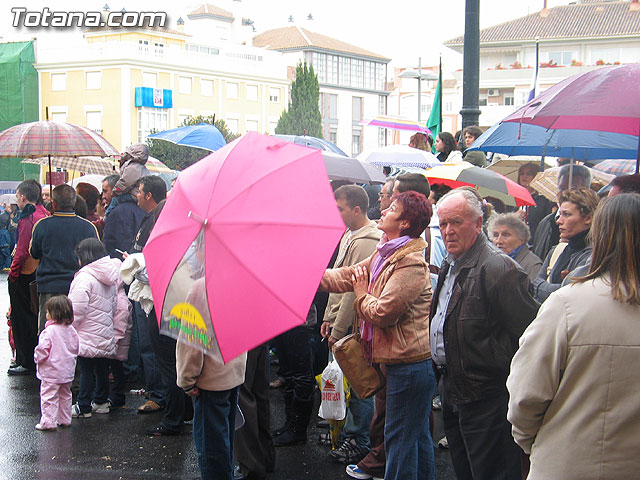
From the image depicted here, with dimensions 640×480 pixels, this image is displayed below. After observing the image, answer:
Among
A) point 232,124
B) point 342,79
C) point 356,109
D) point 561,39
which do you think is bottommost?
point 232,124

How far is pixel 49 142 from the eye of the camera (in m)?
8.66

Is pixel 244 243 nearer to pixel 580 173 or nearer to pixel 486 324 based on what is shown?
pixel 486 324

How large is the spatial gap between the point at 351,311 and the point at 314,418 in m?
2.02

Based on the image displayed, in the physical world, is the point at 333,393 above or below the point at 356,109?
below

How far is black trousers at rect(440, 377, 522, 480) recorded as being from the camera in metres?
4.19

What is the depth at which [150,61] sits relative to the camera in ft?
206

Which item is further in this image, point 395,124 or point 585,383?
point 395,124

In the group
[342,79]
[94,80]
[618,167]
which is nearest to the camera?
[618,167]

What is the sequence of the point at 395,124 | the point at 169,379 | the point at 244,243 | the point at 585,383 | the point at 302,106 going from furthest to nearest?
1. the point at 302,106
2. the point at 395,124
3. the point at 169,379
4. the point at 244,243
5. the point at 585,383

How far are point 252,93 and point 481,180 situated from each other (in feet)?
221

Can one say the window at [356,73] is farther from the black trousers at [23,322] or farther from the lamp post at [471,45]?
the black trousers at [23,322]

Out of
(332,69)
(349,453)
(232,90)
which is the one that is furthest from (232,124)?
(349,453)

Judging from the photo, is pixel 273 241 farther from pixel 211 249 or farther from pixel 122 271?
pixel 122 271

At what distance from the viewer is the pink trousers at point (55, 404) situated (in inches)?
273
